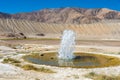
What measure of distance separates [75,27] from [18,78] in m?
179

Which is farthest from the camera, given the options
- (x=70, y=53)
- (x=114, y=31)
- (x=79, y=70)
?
(x=114, y=31)

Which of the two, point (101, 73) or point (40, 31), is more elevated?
point (40, 31)

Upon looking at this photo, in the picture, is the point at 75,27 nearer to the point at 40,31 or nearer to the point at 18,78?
the point at 40,31

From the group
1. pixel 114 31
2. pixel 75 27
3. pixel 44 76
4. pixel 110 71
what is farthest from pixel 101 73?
pixel 75 27

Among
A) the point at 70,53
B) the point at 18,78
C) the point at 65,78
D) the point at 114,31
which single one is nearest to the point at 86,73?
the point at 65,78

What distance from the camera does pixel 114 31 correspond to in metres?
181

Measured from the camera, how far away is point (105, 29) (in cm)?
18950

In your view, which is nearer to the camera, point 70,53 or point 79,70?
point 79,70

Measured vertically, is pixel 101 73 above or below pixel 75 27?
below

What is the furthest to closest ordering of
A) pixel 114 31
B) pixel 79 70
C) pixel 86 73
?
1. pixel 114 31
2. pixel 79 70
3. pixel 86 73

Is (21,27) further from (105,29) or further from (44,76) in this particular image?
(44,76)

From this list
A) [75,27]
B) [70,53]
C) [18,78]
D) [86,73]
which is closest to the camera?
[18,78]

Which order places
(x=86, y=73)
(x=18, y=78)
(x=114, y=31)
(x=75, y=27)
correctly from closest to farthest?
(x=18, y=78) < (x=86, y=73) < (x=114, y=31) < (x=75, y=27)

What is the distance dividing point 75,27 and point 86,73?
175 metres
